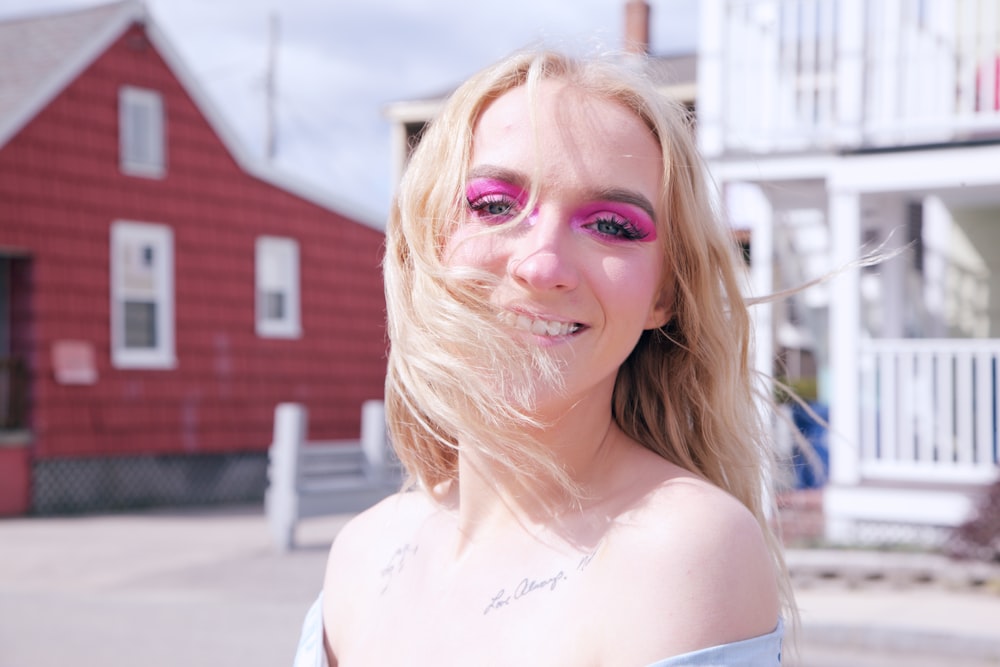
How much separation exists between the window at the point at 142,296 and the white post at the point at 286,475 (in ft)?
19.1

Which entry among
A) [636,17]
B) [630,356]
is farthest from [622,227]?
[636,17]

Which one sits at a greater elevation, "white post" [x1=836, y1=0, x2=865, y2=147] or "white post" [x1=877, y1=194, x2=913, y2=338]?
"white post" [x1=836, y1=0, x2=865, y2=147]

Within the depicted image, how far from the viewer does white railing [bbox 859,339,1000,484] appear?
988cm

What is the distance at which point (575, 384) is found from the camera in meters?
1.26

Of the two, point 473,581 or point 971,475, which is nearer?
point 473,581

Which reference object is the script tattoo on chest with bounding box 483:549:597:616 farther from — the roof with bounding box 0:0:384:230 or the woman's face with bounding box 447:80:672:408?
the roof with bounding box 0:0:384:230

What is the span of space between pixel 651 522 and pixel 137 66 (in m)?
16.8

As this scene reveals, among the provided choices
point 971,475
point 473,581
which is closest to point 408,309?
point 473,581

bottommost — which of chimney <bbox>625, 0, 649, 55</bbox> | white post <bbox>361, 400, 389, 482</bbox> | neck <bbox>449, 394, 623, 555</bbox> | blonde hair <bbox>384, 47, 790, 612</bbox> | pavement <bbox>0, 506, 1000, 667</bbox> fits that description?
pavement <bbox>0, 506, 1000, 667</bbox>

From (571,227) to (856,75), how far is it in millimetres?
9565

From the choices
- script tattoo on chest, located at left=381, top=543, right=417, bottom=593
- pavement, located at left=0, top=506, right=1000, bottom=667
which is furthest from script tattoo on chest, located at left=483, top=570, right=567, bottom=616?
pavement, located at left=0, top=506, right=1000, bottom=667

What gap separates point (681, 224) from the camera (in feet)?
4.42

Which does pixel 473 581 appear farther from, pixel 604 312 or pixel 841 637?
pixel 841 637

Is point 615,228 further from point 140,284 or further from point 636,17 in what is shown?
point 140,284
